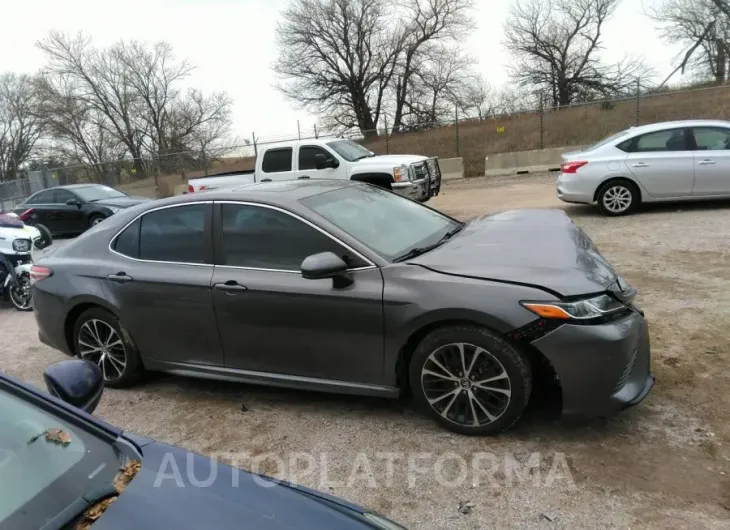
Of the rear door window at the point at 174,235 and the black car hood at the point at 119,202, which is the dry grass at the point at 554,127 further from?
the rear door window at the point at 174,235

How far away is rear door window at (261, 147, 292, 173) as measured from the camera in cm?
1305

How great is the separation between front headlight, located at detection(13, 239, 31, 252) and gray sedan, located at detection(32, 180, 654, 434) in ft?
12.7

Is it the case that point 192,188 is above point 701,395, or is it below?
above

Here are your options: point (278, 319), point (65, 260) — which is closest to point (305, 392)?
point (278, 319)

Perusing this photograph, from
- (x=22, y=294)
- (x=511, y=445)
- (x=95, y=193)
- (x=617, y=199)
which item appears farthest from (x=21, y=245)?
(x=617, y=199)

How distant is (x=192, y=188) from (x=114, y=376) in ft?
27.7

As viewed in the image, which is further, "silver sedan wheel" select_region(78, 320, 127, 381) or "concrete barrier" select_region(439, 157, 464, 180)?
"concrete barrier" select_region(439, 157, 464, 180)

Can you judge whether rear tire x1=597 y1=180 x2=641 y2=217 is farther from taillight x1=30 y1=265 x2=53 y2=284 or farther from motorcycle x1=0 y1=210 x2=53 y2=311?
motorcycle x1=0 y1=210 x2=53 y2=311

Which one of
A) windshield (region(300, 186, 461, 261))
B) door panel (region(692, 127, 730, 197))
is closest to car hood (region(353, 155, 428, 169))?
door panel (region(692, 127, 730, 197))

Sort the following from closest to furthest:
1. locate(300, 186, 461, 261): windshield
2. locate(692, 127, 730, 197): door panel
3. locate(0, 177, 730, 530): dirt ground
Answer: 1. locate(0, 177, 730, 530): dirt ground
2. locate(300, 186, 461, 261): windshield
3. locate(692, 127, 730, 197): door panel

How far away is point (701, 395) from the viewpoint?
12.1 feet

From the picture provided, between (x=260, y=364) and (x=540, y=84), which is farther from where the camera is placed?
(x=540, y=84)

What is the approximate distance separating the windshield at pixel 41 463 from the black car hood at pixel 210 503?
152 mm

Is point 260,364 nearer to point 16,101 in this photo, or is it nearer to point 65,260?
point 65,260
